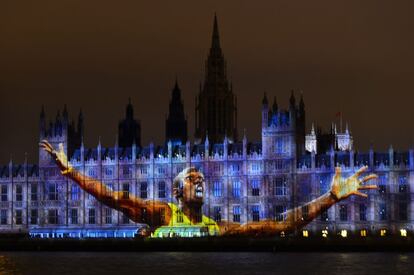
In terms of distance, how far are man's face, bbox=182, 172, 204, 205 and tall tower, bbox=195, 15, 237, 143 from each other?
29.2 metres

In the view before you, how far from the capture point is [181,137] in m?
182

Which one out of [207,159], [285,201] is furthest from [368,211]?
[207,159]

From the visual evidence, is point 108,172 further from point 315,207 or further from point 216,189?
point 315,207

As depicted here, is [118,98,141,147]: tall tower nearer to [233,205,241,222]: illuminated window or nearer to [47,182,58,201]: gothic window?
[47,182,58,201]: gothic window

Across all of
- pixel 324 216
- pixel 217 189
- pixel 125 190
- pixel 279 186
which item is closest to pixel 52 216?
pixel 125 190

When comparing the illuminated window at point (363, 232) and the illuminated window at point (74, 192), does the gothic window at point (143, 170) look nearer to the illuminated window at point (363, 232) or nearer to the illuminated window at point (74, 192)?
the illuminated window at point (74, 192)

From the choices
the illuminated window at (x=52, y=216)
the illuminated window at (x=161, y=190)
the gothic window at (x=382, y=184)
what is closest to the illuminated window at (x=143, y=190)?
the illuminated window at (x=161, y=190)

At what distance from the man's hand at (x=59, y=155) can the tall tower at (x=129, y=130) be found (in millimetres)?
26979

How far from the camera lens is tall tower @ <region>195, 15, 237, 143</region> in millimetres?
176500

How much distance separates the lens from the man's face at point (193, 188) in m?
146

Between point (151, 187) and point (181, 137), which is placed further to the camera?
point (181, 137)

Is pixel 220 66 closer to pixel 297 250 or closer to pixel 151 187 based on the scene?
pixel 151 187

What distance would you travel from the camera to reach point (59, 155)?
510ft

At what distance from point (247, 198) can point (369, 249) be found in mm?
21519
